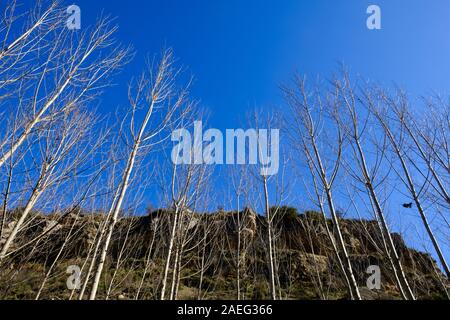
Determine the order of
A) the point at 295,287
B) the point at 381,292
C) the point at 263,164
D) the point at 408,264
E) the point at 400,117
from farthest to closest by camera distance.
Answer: the point at 408,264 → the point at 295,287 → the point at 381,292 → the point at 263,164 → the point at 400,117

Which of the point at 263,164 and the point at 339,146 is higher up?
the point at 263,164

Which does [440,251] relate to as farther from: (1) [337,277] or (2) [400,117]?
(1) [337,277]

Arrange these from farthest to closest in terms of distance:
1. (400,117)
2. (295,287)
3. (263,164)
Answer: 1. (295,287)
2. (263,164)
3. (400,117)

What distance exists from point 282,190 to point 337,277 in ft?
27.3

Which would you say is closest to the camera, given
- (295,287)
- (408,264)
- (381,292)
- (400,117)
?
(400,117)

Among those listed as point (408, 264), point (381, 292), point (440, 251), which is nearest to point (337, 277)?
point (381, 292)

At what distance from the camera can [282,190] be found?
332 inches
